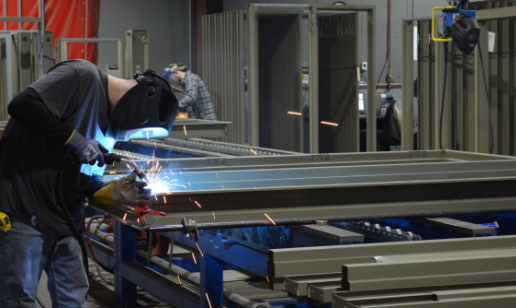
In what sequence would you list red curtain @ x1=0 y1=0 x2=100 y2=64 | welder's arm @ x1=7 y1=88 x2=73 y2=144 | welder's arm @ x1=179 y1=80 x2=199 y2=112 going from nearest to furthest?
welder's arm @ x1=7 y1=88 x2=73 y2=144
welder's arm @ x1=179 y1=80 x2=199 y2=112
red curtain @ x1=0 y1=0 x2=100 y2=64

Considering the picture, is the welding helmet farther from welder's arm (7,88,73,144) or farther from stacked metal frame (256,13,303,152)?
welder's arm (7,88,73,144)

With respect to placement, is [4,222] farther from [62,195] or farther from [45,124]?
[45,124]

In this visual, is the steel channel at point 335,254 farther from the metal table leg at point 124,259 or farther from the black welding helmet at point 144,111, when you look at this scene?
the metal table leg at point 124,259

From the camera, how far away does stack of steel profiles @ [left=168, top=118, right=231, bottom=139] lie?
218 inches

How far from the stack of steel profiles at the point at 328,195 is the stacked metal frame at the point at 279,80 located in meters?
4.34

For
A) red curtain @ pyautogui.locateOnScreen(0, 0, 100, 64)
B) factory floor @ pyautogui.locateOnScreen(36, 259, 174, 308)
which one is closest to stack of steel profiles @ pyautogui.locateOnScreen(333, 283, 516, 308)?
factory floor @ pyautogui.locateOnScreen(36, 259, 174, 308)

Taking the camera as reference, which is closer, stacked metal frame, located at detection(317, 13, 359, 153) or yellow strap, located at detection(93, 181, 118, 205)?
yellow strap, located at detection(93, 181, 118, 205)

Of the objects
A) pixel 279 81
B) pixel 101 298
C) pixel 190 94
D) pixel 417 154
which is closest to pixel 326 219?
pixel 417 154

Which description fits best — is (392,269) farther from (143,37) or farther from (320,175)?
(143,37)

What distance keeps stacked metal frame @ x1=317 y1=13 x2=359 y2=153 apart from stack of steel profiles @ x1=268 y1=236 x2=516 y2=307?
18.4 ft

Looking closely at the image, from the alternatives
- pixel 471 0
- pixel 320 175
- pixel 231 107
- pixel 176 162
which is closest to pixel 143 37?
pixel 231 107

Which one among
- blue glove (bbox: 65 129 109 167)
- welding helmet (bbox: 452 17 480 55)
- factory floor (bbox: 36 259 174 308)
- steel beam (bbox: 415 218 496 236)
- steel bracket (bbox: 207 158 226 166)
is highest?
welding helmet (bbox: 452 17 480 55)

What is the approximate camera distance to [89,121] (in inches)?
87.9

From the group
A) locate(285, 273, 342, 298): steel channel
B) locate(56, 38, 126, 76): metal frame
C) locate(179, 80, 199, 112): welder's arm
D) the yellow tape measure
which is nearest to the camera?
locate(285, 273, 342, 298): steel channel
